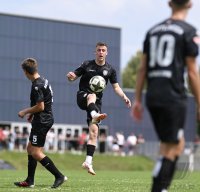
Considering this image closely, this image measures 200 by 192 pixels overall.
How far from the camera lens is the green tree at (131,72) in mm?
95750

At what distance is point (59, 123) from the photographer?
203ft

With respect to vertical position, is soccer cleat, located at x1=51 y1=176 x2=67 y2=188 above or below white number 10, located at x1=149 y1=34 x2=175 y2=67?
below

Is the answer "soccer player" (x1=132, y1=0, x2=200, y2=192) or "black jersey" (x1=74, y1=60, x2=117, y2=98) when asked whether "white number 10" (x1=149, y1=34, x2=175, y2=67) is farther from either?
"black jersey" (x1=74, y1=60, x2=117, y2=98)

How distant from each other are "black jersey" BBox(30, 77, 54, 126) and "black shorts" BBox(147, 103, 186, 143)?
4405 millimetres

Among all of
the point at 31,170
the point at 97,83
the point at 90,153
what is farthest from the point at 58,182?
the point at 97,83

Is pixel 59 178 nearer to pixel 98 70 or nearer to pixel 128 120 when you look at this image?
pixel 98 70

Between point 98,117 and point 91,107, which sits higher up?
point 91,107

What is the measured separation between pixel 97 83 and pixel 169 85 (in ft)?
20.0

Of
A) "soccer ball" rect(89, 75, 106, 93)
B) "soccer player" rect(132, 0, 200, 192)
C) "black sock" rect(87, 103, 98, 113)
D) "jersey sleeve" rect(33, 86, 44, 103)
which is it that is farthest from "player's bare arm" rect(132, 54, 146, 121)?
"soccer ball" rect(89, 75, 106, 93)

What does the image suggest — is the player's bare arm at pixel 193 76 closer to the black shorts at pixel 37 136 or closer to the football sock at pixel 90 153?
the black shorts at pixel 37 136

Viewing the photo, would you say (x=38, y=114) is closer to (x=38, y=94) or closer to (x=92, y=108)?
(x=38, y=94)

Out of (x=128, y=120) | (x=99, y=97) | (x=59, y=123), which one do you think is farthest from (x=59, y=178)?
(x=128, y=120)

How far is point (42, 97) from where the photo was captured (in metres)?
11.0

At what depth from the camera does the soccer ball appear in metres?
13.0
